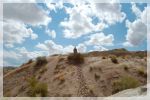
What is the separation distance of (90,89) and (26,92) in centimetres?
571

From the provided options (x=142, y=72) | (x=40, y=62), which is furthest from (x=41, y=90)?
(x=40, y=62)

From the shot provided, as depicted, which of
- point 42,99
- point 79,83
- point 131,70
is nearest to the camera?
point 42,99

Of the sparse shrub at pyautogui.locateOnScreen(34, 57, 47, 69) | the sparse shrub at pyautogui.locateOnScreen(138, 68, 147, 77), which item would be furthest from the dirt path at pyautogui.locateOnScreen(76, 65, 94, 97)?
the sparse shrub at pyautogui.locateOnScreen(34, 57, 47, 69)

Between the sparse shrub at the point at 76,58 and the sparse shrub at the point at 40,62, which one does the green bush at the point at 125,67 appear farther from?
the sparse shrub at the point at 40,62

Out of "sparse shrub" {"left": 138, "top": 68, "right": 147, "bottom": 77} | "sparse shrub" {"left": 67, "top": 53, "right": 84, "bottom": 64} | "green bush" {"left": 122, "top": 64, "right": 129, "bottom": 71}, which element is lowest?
"sparse shrub" {"left": 138, "top": 68, "right": 147, "bottom": 77}

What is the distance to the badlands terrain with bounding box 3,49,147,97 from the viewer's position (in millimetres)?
23950

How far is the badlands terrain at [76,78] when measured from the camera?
78.6 feet

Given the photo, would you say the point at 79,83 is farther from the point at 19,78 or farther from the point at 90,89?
the point at 19,78

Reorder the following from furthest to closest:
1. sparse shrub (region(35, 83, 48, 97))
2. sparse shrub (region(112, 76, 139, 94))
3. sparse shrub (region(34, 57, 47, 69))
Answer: sparse shrub (region(34, 57, 47, 69)) → sparse shrub (region(35, 83, 48, 97)) → sparse shrub (region(112, 76, 139, 94))

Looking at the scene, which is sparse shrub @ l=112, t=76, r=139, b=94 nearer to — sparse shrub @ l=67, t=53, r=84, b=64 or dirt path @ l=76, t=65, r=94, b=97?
dirt path @ l=76, t=65, r=94, b=97

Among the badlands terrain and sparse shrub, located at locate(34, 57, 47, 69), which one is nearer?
the badlands terrain

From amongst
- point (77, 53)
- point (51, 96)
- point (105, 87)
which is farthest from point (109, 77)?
point (77, 53)

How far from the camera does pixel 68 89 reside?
81.0 feet

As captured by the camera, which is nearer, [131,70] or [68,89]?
[68,89]
